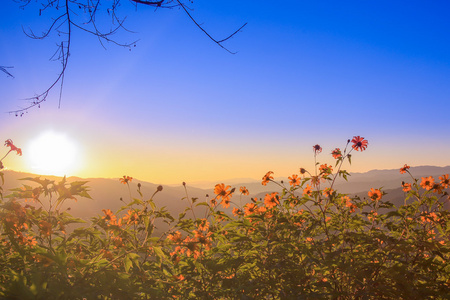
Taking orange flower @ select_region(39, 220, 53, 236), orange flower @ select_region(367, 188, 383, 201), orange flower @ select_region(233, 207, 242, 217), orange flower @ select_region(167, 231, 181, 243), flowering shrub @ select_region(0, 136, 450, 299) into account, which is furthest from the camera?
orange flower @ select_region(367, 188, 383, 201)

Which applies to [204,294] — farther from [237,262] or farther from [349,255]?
[349,255]

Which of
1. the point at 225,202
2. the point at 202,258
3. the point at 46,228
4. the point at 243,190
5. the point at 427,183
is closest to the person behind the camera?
the point at 46,228

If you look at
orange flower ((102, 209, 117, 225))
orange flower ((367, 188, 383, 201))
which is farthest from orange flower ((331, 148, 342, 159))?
orange flower ((102, 209, 117, 225))

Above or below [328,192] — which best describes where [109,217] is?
below

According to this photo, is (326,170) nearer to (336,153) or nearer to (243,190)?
(336,153)

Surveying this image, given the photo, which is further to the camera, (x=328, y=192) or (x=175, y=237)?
(x=328, y=192)

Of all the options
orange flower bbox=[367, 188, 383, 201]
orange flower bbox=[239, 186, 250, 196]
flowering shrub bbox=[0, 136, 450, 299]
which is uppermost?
orange flower bbox=[239, 186, 250, 196]

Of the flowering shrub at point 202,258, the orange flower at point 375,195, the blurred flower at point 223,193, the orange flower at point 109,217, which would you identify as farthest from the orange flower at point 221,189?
the orange flower at point 375,195

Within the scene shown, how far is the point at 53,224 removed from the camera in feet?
8.67

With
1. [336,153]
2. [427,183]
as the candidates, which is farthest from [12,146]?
[427,183]

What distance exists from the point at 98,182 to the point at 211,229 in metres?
55.1

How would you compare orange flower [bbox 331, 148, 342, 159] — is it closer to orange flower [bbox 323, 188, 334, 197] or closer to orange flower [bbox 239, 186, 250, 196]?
orange flower [bbox 323, 188, 334, 197]

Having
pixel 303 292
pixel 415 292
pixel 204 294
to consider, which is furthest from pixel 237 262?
pixel 415 292

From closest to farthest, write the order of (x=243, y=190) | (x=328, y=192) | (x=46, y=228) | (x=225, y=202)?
(x=46, y=228) < (x=328, y=192) < (x=225, y=202) < (x=243, y=190)
